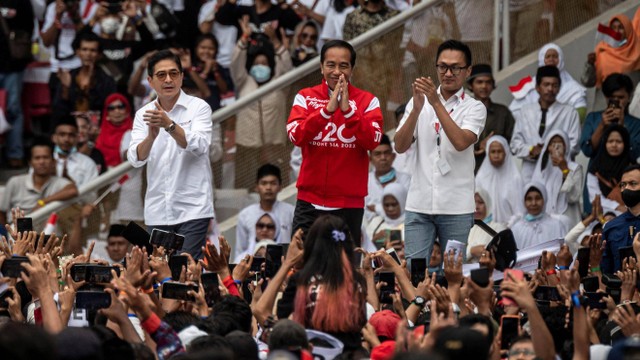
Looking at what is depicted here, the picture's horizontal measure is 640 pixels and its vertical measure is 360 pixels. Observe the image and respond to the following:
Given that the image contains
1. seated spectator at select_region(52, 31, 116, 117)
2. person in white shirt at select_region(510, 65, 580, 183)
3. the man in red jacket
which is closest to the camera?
the man in red jacket

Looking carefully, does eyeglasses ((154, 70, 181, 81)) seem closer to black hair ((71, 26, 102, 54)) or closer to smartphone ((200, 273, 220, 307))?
smartphone ((200, 273, 220, 307))

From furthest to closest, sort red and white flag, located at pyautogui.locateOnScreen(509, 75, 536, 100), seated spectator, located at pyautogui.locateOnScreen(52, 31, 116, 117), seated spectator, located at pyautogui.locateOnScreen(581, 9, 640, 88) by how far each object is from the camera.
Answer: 1. seated spectator, located at pyautogui.locateOnScreen(52, 31, 116, 117)
2. red and white flag, located at pyautogui.locateOnScreen(509, 75, 536, 100)
3. seated spectator, located at pyautogui.locateOnScreen(581, 9, 640, 88)

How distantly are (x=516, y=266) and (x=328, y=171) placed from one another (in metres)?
1.50

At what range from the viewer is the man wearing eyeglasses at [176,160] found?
1052 cm

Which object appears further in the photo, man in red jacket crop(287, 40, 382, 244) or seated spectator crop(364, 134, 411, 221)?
seated spectator crop(364, 134, 411, 221)

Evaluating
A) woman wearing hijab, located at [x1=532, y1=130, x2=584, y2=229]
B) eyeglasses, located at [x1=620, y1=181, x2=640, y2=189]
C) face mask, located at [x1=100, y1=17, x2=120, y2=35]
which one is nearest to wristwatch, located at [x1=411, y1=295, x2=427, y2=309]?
eyeglasses, located at [x1=620, y1=181, x2=640, y2=189]

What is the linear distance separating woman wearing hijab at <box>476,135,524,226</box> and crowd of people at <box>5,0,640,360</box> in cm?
2

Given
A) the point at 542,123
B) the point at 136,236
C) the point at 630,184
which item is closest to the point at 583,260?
the point at 630,184

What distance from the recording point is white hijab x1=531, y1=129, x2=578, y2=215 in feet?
45.9

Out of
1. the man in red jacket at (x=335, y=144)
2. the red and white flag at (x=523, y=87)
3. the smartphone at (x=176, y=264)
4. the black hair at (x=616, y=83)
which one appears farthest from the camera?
the red and white flag at (x=523, y=87)

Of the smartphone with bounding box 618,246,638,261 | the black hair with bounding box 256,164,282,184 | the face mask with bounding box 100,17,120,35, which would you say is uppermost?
the face mask with bounding box 100,17,120,35

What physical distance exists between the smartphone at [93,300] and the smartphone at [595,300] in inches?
114

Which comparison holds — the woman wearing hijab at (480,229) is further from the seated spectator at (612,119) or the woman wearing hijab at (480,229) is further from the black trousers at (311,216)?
the black trousers at (311,216)

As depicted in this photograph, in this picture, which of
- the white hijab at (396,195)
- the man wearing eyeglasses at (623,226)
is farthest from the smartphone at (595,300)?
the white hijab at (396,195)
